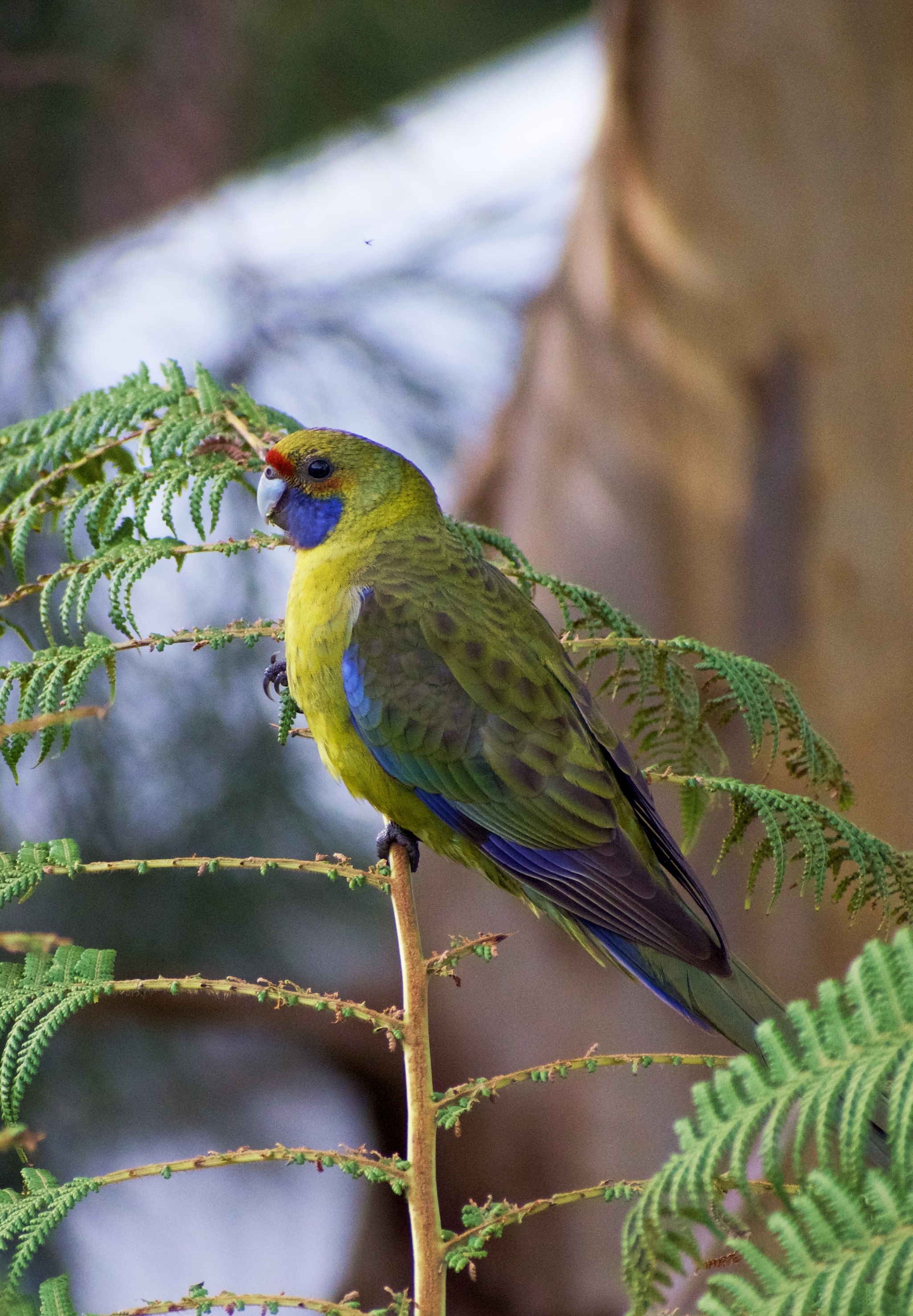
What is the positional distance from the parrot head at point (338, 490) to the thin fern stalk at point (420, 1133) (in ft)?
2.03

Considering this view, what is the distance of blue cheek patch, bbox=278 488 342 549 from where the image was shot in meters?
1.48

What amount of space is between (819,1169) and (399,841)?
781mm

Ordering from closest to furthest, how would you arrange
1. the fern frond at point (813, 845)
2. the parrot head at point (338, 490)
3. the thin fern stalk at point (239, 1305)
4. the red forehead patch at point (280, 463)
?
the thin fern stalk at point (239, 1305) → the fern frond at point (813, 845) → the red forehead patch at point (280, 463) → the parrot head at point (338, 490)

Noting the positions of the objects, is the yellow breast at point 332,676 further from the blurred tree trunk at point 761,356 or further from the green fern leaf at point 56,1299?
the blurred tree trunk at point 761,356

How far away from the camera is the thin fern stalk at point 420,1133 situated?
2.83ft

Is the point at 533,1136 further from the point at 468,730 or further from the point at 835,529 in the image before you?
the point at 468,730

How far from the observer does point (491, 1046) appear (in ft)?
9.84

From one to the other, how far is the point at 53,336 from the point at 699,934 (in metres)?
2.12

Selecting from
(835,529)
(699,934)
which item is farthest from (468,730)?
(835,529)

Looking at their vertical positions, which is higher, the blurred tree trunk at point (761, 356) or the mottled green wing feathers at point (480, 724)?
the blurred tree trunk at point (761, 356)

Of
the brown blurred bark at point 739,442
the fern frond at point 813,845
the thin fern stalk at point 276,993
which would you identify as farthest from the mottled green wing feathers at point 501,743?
the brown blurred bark at point 739,442

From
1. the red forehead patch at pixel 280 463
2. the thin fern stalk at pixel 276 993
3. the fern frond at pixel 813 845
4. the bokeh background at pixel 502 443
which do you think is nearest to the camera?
the thin fern stalk at pixel 276 993

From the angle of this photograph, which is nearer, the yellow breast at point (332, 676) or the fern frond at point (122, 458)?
the fern frond at point (122, 458)

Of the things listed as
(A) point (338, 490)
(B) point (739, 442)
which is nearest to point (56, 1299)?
(A) point (338, 490)
